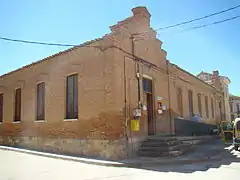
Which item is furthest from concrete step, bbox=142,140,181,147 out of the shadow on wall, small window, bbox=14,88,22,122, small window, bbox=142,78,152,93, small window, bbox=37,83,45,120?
small window, bbox=14,88,22,122

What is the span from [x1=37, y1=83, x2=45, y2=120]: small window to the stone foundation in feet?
4.65

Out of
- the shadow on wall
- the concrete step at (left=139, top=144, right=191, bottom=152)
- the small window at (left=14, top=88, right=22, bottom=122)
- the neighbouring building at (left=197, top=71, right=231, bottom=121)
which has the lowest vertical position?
the concrete step at (left=139, top=144, right=191, bottom=152)

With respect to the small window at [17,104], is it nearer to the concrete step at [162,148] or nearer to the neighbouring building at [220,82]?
the concrete step at [162,148]

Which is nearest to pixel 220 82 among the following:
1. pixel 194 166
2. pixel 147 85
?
pixel 147 85

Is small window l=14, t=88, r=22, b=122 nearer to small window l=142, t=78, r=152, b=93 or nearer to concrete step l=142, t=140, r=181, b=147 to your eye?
small window l=142, t=78, r=152, b=93

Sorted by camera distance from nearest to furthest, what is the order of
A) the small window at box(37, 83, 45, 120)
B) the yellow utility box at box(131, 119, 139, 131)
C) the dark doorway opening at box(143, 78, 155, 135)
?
the yellow utility box at box(131, 119, 139, 131) < the dark doorway opening at box(143, 78, 155, 135) < the small window at box(37, 83, 45, 120)

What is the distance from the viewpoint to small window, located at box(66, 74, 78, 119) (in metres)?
13.5

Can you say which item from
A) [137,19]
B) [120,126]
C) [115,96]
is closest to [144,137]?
Result: [120,126]

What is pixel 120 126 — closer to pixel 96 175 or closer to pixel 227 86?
pixel 96 175

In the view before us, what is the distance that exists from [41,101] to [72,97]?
10.8ft

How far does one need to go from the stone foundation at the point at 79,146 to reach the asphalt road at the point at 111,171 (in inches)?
48.2

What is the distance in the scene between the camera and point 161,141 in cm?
1259

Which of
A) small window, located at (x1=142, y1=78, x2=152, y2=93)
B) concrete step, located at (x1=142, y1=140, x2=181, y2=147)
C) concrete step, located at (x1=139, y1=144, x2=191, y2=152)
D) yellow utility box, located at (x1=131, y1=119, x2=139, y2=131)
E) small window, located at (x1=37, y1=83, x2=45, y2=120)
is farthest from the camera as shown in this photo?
small window, located at (x1=37, y1=83, x2=45, y2=120)

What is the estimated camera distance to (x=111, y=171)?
29.8 feet
